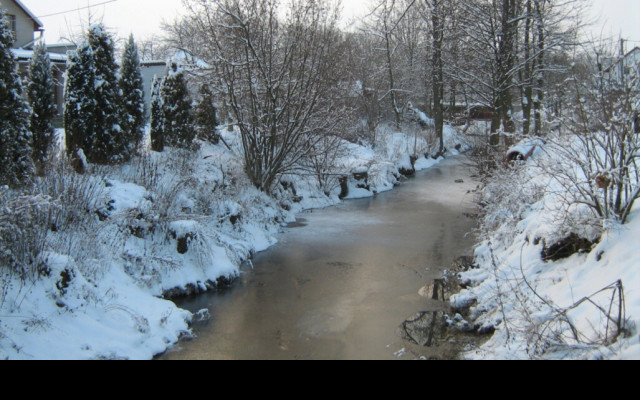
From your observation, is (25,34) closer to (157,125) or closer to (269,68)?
(157,125)

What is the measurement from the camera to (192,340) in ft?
22.1

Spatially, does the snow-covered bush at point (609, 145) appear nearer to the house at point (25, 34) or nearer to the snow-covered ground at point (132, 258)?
the snow-covered ground at point (132, 258)

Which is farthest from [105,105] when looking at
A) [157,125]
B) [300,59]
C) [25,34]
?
[25,34]

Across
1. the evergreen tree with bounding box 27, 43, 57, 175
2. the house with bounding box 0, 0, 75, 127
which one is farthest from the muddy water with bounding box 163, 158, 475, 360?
the house with bounding box 0, 0, 75, 127

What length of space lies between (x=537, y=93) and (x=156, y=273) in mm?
18437

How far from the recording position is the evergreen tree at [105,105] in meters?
12.7

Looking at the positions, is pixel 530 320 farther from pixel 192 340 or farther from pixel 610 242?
pixel 192 340

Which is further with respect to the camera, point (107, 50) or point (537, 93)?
point (537, 93)

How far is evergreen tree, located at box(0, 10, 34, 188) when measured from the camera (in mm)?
8961

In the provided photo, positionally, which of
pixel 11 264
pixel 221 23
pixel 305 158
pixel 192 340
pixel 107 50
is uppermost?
pixel 221 23

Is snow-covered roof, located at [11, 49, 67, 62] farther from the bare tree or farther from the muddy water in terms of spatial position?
the muddy water

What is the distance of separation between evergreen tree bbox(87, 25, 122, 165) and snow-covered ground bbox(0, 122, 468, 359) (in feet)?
2.69

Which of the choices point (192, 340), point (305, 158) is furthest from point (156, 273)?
point (305, 158)

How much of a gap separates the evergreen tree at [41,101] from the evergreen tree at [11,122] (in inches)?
77.2
